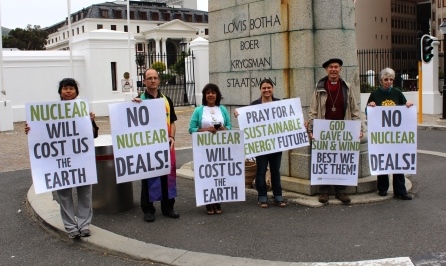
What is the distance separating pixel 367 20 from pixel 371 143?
3340 inches

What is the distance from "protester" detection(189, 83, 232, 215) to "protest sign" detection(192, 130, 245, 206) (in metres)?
0.12

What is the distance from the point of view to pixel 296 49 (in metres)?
7.67

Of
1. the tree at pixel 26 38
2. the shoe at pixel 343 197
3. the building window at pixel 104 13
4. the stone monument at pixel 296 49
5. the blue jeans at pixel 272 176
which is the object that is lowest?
the shoe at pixel 343 197

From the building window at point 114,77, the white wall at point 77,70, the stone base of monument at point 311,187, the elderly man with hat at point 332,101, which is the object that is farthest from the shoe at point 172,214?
the building window at point 114,77

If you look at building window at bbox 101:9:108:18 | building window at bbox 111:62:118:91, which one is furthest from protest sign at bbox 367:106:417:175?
building window at bbox 101:9:108:18

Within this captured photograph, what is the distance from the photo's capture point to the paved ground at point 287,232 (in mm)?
5273

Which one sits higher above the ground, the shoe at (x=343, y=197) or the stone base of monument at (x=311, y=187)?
the stone base of monument at (x=311, y=187)

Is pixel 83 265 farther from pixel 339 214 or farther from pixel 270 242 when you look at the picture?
pixel 339 214

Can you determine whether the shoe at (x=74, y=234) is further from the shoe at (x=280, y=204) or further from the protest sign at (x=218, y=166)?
the shoe at (x=280, y=204)

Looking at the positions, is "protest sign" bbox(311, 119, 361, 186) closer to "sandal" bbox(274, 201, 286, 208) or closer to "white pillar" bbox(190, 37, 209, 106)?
"sandal" bbox(274, 201, 286, 208)

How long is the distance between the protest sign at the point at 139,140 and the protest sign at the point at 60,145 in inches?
14.5

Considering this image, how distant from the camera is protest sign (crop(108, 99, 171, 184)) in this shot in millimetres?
6414

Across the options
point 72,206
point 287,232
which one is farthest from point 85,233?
point 287,232

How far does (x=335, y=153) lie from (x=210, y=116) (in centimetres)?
184
